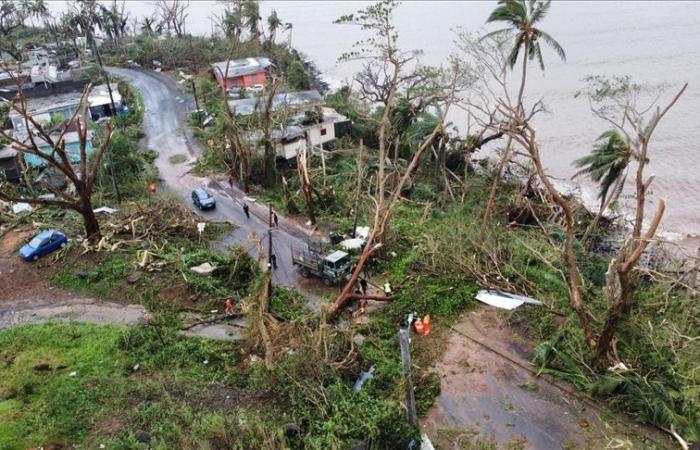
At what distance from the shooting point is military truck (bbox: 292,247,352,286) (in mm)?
18953

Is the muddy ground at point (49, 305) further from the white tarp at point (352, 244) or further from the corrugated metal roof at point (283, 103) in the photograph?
the corrugated metal roof at point (283, 103)

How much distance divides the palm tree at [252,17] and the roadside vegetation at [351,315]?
90.4 feet

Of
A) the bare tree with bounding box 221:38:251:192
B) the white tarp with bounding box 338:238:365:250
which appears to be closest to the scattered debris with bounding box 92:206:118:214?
the bare tree with bounding box 221:38:251:192

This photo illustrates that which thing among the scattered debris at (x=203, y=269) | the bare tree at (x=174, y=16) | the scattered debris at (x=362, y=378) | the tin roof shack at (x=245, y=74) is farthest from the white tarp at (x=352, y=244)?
the bare tree at (x=174, y=16)

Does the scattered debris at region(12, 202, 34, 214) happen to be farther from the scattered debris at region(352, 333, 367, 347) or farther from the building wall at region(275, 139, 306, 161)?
the scattered debris at region(352, 333, 367, 347)

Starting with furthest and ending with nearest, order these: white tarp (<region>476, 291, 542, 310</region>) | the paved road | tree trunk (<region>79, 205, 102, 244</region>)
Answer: the paved road, tree trunk (<region>79, 205, 102, 244</region>), white tarp (<region>476, 291, 542, 310</region>)

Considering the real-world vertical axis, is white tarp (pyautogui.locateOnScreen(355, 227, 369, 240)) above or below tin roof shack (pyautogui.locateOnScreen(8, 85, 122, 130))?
below

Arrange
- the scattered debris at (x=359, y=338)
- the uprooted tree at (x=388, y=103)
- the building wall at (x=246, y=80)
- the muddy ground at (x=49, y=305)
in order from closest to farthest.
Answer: the scattered debris at (x=359, y=338)
the muddy ground at (x=49, y=305)
the uprooted tree at (x=388, y=103)
the building wall at (x=246, y=80)

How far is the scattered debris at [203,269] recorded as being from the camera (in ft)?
63.1

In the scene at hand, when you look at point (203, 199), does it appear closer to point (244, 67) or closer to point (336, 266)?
point (336, 266)

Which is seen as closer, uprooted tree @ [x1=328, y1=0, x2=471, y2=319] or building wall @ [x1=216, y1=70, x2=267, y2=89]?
uprooted tree @ [x1=328, y1=0, x2=471, y2=319]

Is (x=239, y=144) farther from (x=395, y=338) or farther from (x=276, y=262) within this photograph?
(x=395, y=338)

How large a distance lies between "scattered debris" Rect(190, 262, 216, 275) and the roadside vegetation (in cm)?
21

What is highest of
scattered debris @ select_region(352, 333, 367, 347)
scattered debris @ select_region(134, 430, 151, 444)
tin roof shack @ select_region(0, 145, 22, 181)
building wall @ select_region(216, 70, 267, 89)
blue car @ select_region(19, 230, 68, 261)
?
building wall @ select_region(216, 70, 267, 89)
